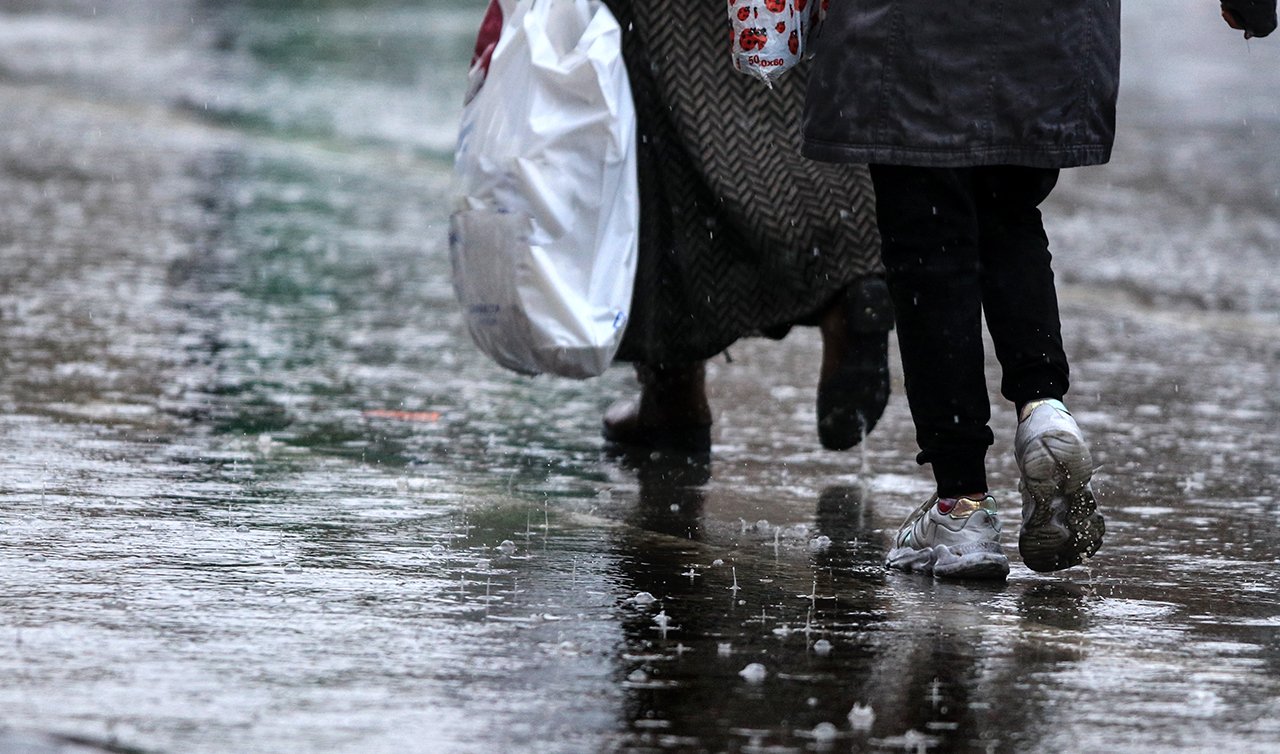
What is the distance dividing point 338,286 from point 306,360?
49.9 inches

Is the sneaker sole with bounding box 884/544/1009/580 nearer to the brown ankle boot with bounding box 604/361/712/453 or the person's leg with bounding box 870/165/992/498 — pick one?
the person's leg with bounding box 870/165/992/498

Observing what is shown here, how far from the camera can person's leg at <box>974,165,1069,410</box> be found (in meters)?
3.62

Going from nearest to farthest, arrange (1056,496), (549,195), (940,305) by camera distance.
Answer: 1. (1056,496)
2. (940,305)
3. (549,195)

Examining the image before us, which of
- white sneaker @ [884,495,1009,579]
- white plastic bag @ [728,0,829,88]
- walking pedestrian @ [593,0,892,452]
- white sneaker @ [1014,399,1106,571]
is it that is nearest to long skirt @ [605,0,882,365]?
walking pedestrian @ [593,0,892,452]

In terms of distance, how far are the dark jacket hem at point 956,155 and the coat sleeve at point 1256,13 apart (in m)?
0.36

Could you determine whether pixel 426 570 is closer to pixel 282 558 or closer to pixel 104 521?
pixel 282 558

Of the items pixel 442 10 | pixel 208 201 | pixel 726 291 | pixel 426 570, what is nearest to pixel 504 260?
pixel 726 291

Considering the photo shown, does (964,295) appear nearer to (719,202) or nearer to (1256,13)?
(1256,13)

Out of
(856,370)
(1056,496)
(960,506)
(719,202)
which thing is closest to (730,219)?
(719,202)

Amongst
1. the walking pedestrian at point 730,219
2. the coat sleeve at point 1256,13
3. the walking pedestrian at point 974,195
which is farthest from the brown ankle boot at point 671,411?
the coat sleeve at point 1256,13

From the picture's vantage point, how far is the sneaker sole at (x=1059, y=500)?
Answer: 3.46 m

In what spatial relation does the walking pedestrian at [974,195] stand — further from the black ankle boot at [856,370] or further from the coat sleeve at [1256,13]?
the black ankle boot at [856,370]

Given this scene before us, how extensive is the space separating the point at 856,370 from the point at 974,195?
81 centimetres

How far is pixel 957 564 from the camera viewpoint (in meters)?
3.56
